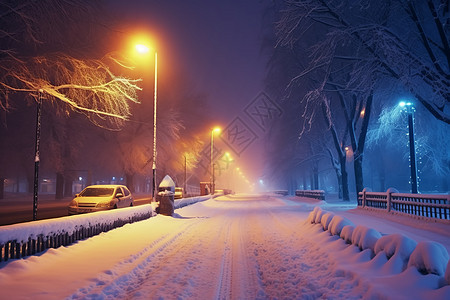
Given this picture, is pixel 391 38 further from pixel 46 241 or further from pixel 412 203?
pixel 46 241

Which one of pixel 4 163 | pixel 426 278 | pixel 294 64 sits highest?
pixel 294 64

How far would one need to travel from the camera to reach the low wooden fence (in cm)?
659

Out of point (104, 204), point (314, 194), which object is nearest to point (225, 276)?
point (104, 204)

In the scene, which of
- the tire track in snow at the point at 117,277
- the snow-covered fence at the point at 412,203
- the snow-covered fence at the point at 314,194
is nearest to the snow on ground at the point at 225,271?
the tire track in snow at the point at 117,277

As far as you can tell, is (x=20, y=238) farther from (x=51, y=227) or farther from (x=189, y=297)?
(x=189, y=297)

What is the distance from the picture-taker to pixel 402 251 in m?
5.82

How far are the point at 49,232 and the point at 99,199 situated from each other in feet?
24.9

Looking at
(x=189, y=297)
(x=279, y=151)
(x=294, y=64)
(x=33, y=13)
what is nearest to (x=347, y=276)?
(x=189, y=297)

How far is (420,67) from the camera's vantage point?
12.7 metres

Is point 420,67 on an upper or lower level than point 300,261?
upper

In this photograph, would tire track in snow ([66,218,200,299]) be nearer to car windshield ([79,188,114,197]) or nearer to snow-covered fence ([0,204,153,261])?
snow-covered fence ([0,204,153,261])

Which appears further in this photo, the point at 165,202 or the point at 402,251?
the point at 165,202

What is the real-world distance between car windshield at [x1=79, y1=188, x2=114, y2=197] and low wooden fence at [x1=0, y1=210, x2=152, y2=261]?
5005 mm

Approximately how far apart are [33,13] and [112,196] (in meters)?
8.23
